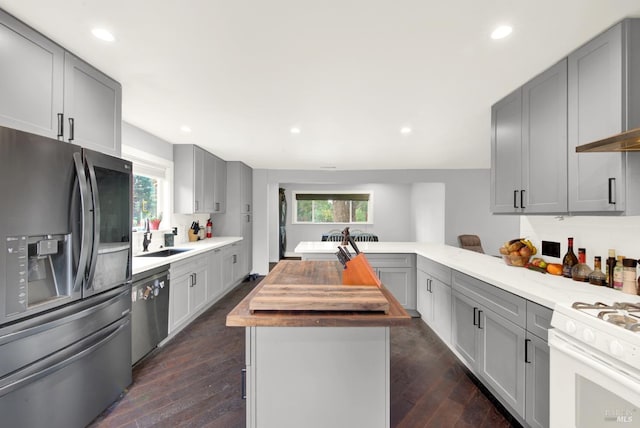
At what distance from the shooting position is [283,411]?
1.27m

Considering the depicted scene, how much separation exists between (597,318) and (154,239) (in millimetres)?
4031

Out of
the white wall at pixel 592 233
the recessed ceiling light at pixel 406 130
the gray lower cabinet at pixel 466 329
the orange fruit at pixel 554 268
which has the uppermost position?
the recessed ceiling light at pixel 406 130

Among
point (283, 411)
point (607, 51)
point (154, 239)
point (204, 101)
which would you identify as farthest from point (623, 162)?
point (154, 239)

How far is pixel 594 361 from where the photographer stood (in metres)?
1.11

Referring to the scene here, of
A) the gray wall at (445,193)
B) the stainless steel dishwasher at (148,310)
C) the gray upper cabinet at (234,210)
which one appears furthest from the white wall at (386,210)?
the stainless steel dishwasher at (148,310)

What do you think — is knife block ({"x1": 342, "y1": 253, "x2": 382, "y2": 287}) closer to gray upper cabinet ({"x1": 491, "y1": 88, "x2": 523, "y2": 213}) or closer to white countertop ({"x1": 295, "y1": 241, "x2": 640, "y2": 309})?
white countertop ({"x1": 295, "y1": 241, "x2": 640, "y2": 309})

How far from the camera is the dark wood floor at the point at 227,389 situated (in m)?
1.79

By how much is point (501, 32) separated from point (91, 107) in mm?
2540

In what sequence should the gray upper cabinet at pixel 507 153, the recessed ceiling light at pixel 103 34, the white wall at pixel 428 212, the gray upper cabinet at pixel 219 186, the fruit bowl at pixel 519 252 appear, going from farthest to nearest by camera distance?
the white wall at pixel 428 212
the gray upper cabinet at pixel 219 186
the fruit bowl at pixel 519 252
the gray upper cabinet at pixel 507 153
the recessed ceiling light at pixel 103 34

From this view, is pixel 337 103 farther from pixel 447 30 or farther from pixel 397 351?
pixel 397 351

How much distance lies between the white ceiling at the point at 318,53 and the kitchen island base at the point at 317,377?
4.98ft

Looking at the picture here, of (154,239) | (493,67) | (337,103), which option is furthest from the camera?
(154,239)

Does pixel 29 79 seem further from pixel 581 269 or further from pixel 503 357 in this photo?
pixel 581 269

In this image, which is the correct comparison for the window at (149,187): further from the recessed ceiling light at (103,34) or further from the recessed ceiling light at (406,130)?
the recessed ceiling light at (406,130)
